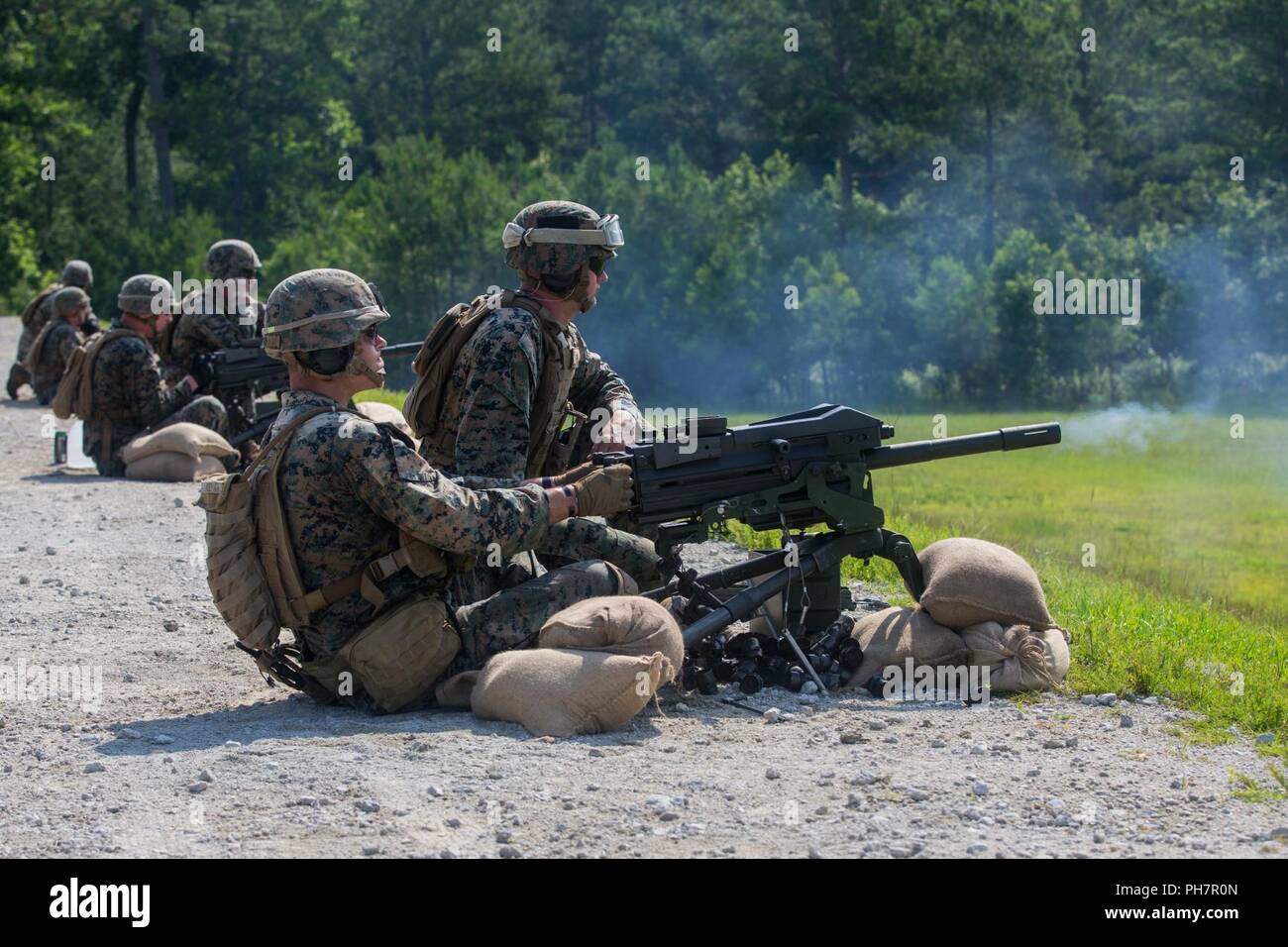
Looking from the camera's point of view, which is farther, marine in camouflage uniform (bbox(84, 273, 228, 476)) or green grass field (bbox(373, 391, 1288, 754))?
marine in camouflage uniform (bbox(84, 273, 228, 476))

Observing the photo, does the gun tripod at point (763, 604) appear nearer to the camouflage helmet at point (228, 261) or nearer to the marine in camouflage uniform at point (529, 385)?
the marine in camouflage uniform at point (529, 385)

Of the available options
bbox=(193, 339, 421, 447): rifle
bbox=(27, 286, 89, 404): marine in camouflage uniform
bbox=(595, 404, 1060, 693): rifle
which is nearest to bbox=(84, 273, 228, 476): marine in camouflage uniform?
bbox=(193, 339, 421, 447): rifle

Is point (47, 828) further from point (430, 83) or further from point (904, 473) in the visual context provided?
point (430, 83)

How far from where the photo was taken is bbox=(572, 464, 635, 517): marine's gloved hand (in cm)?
686

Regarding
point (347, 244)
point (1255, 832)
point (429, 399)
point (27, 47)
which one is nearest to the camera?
point (1255, 832)

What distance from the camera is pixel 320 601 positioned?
259 inches

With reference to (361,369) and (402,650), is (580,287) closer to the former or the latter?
(361,369)

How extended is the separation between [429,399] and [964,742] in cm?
286

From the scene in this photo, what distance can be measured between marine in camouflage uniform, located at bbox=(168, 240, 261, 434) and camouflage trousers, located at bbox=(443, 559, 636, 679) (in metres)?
8.70

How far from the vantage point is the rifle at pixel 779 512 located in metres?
7.21

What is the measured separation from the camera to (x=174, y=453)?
47.3 feet

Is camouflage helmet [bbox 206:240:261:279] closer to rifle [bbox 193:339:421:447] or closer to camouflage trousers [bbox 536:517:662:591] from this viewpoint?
rifle [bbox 193:339:421:447]

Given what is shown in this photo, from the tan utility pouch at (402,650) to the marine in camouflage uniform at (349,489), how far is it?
0.08 meters

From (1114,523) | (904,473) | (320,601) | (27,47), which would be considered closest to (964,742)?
(320,601)
